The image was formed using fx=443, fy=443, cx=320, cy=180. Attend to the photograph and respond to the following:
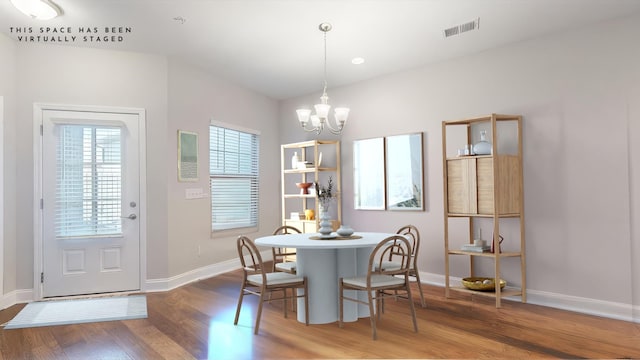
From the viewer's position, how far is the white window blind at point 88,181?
4812 mm

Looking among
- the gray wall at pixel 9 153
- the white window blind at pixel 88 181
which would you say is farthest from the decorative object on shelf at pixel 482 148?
the gray wall at pixel 9 153

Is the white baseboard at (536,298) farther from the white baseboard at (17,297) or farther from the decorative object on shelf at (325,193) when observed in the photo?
the decorative object on shelf at (325,193)

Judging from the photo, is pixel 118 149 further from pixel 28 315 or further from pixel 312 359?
pixel 312 359

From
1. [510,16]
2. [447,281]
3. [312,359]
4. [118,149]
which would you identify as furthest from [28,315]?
[510,16]

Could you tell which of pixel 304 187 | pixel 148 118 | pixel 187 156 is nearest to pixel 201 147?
pixel 187 156

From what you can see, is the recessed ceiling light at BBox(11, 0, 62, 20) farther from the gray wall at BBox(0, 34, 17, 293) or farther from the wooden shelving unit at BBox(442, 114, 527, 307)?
the wooden shelving unit at BBox(442, 114, 527, 307)

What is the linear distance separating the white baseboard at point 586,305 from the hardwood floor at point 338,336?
0.42 feet

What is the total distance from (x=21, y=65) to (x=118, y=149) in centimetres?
125

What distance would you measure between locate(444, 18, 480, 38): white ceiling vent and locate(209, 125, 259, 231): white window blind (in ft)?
10.8

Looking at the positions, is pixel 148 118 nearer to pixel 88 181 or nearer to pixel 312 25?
pixel 88 181

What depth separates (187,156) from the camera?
18.0 ft

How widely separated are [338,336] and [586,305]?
239cm

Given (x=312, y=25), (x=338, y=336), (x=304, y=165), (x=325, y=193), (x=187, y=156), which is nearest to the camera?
(x=338, y=336)

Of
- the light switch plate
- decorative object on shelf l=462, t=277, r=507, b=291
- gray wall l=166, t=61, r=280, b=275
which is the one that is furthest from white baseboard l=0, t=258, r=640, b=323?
the light switch plate
